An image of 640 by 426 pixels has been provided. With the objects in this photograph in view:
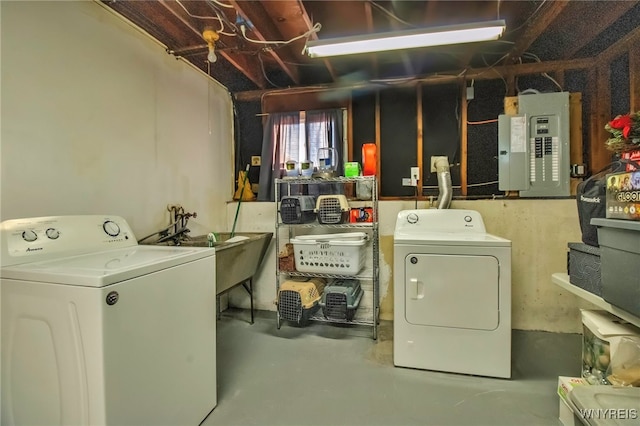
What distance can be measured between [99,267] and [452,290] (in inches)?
77.0

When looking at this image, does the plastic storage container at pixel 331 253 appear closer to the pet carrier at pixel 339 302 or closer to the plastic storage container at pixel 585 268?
the pet carrier at pixel 339 302

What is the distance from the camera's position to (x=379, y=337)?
2.55 metres

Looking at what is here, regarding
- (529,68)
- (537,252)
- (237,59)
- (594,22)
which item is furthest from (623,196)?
(237,59)

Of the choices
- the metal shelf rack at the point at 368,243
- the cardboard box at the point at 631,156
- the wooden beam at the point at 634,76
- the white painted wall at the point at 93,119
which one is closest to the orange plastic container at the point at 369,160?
the metal shelf rack at the point at 368,243

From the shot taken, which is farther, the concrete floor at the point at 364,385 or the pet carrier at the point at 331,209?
the pet carrier at the point at 331,209

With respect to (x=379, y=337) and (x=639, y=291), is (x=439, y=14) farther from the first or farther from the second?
(x=379, y=337)

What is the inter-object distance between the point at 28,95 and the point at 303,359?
226 cm

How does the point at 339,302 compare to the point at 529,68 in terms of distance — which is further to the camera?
the point at 529,68

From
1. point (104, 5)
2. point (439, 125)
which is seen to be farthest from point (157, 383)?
point (439, 125)

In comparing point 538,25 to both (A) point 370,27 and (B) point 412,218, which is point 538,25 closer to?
(A) point 370,27

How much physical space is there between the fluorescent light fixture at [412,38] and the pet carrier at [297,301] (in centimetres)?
185

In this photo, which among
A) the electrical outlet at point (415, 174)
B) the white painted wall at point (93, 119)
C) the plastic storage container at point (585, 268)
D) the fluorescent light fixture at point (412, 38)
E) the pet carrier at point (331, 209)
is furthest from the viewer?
the electrical outlet at point (415, 174)

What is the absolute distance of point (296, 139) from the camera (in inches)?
127

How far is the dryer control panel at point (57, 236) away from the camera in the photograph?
1.24 m
